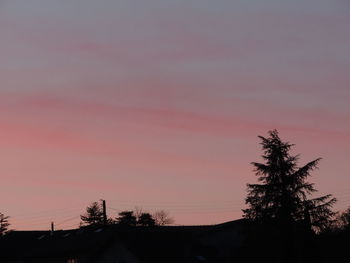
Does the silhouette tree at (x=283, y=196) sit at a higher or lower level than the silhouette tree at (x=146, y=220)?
lower

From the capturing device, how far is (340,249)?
4275 centimetres

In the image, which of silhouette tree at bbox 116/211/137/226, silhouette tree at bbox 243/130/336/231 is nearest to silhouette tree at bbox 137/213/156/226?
silhouette tree at bbox 116/211/137/226

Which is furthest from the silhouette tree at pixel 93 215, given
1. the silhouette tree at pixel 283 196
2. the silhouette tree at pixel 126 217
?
the silhouette tree at pixel 283 196

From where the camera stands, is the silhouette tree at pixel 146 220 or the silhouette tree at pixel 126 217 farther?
the silhouette tree at pixel 126 217

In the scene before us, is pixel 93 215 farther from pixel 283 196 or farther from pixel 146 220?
pixel 283 196

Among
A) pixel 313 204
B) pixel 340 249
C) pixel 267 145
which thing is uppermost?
pixel 267 145

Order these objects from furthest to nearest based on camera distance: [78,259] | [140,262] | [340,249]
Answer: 1. [78,259]
2. [140,262]
3. [340,249]

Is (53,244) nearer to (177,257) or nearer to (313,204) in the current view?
(177,257)

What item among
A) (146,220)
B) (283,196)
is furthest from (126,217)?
(283,196)

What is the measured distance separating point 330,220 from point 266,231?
15.8ft

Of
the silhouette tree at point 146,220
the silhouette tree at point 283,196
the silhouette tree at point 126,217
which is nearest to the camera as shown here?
the silhouette tree at point 283,196

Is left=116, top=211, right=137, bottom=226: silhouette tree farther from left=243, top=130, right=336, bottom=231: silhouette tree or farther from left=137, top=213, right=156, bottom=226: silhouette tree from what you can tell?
left=243, top=130, right=336, bottom=231: silhouette tree

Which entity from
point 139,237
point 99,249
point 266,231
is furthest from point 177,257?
point 266,231

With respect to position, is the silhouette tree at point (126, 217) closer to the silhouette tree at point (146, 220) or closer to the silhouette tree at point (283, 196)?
the silhouette tree at point (146, 220)
